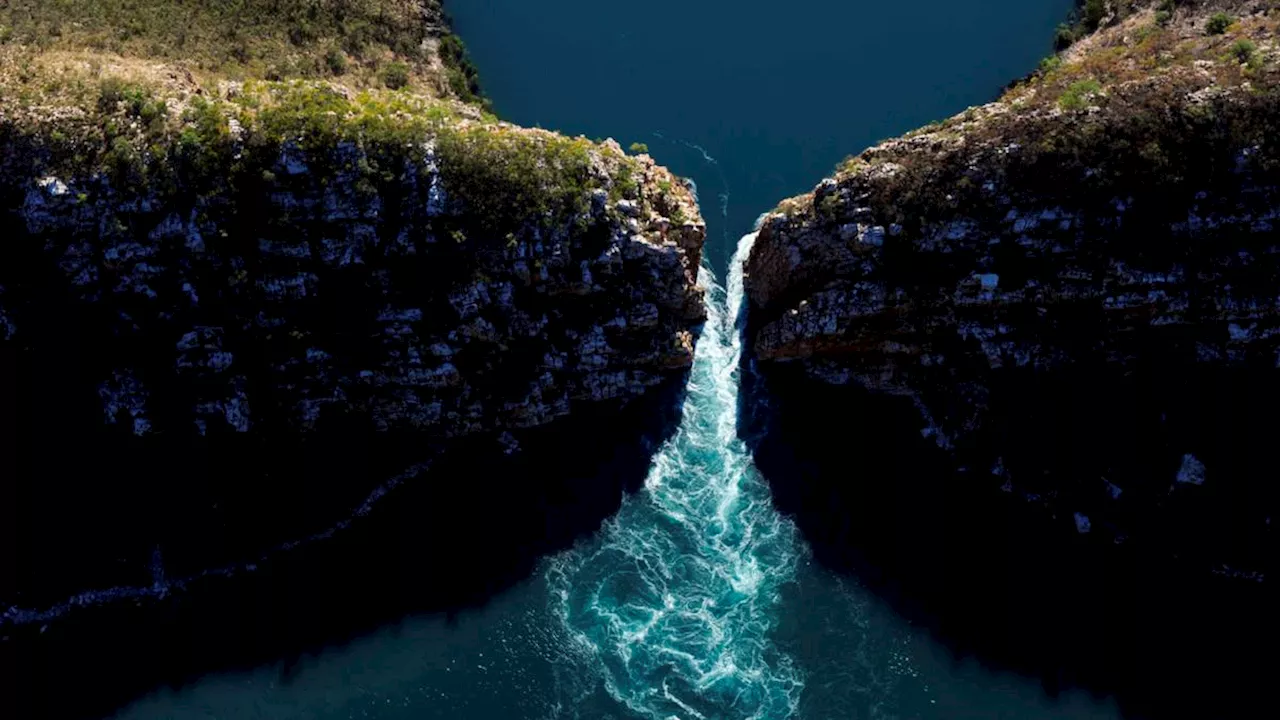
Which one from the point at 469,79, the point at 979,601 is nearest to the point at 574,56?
the point at 469,79

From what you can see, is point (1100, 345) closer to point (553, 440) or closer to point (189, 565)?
point (553, 440)

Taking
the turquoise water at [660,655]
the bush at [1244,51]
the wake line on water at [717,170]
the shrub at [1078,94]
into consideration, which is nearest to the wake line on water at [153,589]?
the turquoise water at [660,655]

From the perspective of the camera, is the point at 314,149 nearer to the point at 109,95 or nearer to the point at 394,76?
the point at 109,95

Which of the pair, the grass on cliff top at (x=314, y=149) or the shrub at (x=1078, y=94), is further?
the shrub at (x=1078, y=94)

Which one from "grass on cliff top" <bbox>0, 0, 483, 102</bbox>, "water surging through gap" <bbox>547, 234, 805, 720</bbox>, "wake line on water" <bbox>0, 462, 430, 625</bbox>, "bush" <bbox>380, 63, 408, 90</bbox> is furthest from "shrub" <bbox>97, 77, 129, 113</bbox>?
"water surging through gap" <bbox>547, 234, 805, 720</bbox>

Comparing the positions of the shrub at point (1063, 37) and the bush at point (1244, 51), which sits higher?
the shrub at point (1063, 37)

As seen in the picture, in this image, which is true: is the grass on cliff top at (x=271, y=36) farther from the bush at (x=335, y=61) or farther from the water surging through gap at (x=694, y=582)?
the water surging through gap at (x=694, y=582)

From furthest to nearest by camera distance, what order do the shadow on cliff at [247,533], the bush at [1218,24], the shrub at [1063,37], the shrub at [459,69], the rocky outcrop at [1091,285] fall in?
the shrub at [1063,37] → the shrub at [459,69] → the bush at [1218,24] → the rocky outcrop at [1091,285] → the shadow on cliff at [247,533]
